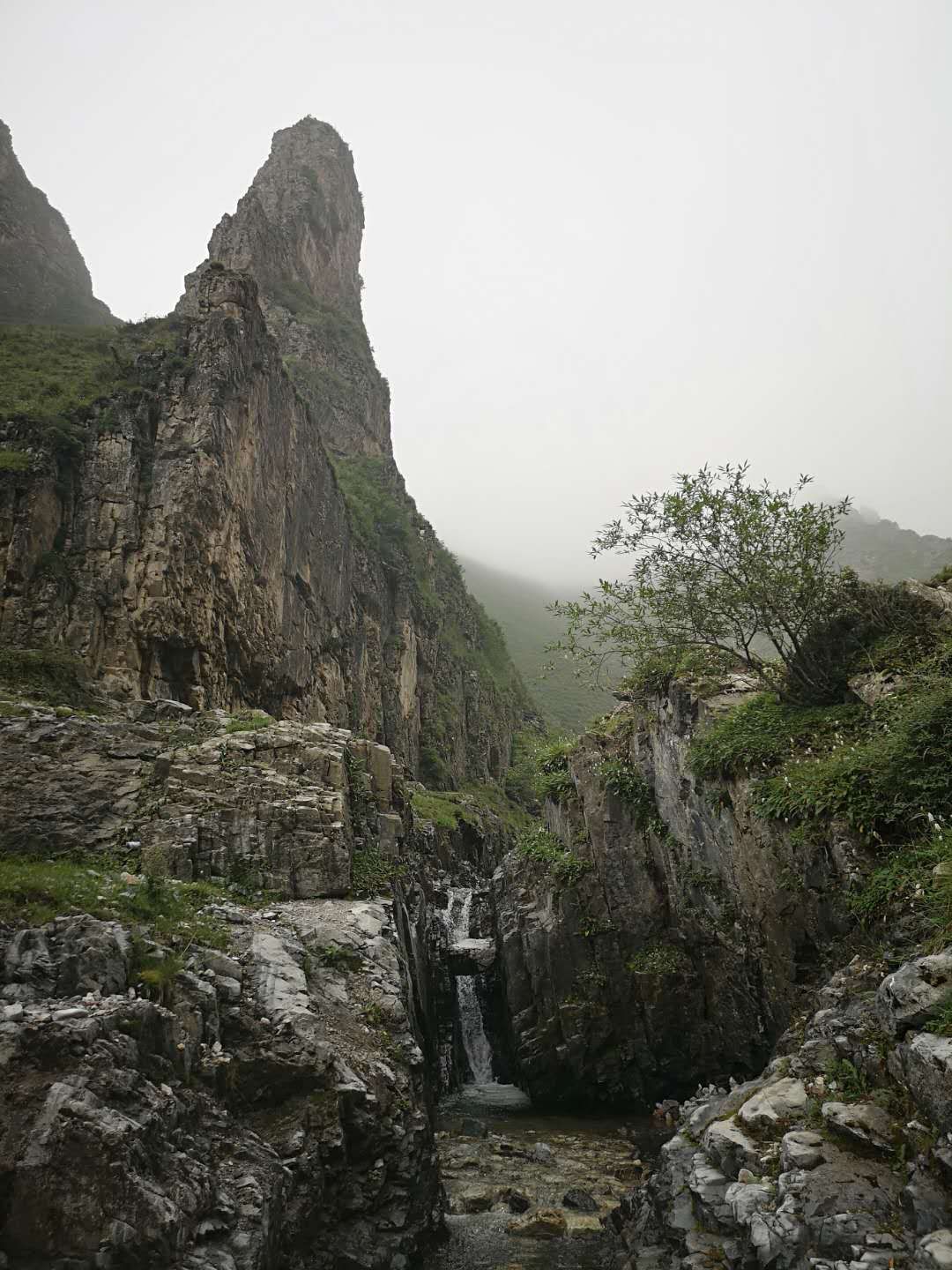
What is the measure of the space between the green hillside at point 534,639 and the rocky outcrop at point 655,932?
125ft

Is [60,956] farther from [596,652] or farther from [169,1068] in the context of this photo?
[596,652]

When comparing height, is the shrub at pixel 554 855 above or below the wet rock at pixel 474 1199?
above

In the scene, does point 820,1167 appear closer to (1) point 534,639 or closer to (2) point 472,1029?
(2) point 472,1029

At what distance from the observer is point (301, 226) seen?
72500mm

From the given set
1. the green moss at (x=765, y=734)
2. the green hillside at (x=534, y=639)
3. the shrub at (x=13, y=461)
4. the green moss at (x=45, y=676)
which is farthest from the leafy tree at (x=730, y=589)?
the green hillside at (x=534, y=639)

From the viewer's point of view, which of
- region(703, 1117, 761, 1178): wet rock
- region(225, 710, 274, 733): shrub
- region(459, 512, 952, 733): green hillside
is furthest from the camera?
region(459, 512, 952, 733): green hillside

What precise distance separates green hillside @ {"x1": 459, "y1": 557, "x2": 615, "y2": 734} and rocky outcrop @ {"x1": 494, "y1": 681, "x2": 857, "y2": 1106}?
38.0 meters

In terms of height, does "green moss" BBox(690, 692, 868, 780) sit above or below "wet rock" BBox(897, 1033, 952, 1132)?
above

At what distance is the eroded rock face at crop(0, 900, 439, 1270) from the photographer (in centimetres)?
602

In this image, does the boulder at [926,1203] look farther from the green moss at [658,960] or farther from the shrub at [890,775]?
the green moss at [658,960]

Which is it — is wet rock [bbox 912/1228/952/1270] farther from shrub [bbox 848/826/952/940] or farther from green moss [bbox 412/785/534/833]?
green moss [bbox 412/785/534/833]

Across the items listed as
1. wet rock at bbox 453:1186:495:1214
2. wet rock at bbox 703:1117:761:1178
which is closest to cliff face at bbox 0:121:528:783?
wet rock at bbox 453:1186:495:1214

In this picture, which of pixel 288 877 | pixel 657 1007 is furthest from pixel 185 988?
pixel 657 1007

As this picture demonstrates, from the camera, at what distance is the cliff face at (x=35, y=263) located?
58.2 metres
